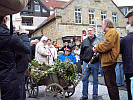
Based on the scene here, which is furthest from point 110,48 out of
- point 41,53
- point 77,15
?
point 77,15

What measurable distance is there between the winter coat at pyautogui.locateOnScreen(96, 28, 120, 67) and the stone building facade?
18.9 m

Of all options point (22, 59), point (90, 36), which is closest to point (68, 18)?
point (90, 36)

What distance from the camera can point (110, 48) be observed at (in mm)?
4410

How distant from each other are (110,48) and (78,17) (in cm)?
2113

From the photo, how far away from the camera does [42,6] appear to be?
42156 mm

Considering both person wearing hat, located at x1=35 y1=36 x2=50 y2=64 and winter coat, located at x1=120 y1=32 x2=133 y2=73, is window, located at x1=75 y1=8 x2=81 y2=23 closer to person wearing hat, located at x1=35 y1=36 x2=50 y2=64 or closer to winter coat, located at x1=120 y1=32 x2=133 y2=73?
person wearing hat, located at x1=35 y1=36 x2=50 y2=64

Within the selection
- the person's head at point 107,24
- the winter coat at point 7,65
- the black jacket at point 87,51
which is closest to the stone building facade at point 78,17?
the black jacket at point 87,51

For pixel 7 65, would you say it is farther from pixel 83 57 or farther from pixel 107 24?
pixel 83 57

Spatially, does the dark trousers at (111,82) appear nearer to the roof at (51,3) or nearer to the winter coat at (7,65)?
the winter coat at (7,65)

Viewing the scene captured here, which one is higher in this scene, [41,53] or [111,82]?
[41,53]

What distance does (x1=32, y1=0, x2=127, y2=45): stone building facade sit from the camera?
23.5 meters

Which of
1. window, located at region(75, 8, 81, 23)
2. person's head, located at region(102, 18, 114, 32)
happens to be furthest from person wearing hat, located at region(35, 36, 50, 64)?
window, located at region(75, 8, 81, 23)

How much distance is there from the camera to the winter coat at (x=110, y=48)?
173 inches

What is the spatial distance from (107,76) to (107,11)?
2401 cm
